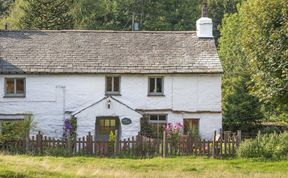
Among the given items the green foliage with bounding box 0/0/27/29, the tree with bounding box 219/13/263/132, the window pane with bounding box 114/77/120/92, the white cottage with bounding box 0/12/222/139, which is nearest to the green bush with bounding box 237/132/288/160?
the white cottage with bounding box 0/12/222/139

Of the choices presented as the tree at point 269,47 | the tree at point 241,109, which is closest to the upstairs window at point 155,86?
the tree at point 241,109

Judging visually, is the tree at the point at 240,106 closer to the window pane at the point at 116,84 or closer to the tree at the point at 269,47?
the window pane at the point at 116,84

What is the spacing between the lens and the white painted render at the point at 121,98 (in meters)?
35.2

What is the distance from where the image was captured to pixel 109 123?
1409 inches

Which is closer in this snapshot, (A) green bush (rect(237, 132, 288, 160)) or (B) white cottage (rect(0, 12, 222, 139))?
(A) green bush (rect(237, 132, 288, 160))

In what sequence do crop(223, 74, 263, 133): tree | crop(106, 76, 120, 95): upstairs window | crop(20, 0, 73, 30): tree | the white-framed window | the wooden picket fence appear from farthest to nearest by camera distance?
crop(20, 0, 73, 30): tree, crop(223, 74, 263, 133): tree, crop(106, 76, 120, 95): upstairs window, the white-framed window, the wooden picket fence

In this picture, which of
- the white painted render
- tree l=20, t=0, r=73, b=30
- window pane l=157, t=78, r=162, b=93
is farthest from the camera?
tree l=20, t=0, r=73, b=30

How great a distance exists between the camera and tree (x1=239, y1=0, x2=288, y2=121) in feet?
89.9

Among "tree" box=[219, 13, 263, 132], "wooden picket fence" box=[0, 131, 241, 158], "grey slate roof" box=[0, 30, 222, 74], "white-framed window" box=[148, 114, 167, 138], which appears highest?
"grey slate roof" box=[0, 30, 222, 74]

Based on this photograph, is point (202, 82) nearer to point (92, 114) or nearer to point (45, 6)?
point (92, 114)

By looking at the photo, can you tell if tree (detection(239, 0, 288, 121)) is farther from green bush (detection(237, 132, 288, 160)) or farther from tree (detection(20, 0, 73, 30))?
tree (detection(20, 0, 73, 30))

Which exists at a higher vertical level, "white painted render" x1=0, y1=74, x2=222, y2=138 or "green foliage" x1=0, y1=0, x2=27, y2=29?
"green foliage" x1=0, y1=0, x2=27, y2=29

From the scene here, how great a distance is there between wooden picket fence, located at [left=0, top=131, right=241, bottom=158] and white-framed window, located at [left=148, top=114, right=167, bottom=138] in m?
6.22

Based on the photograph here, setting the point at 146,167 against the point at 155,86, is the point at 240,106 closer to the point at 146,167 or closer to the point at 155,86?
the point at 155,86
